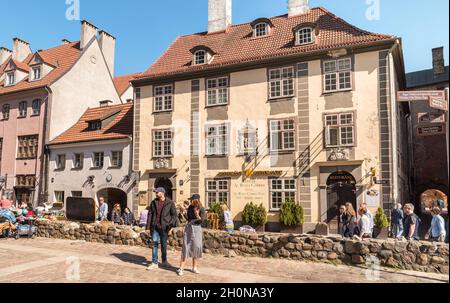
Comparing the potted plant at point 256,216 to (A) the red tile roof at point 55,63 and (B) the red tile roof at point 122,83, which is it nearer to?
(A) the red tile roof at point 55,63

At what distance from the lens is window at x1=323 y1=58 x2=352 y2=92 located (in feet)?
61.6

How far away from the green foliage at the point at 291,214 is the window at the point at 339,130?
3348 millimetres

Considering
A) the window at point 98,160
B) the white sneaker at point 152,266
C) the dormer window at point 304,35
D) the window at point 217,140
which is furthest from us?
the window at point 98,160

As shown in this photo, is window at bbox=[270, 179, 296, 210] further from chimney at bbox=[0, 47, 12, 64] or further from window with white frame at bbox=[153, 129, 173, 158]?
chimney at bbox=[0, 47, 12, 64]

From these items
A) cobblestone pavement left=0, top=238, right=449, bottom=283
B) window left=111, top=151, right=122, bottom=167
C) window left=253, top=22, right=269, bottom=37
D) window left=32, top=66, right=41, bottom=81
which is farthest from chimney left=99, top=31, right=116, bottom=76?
cobblestone pavement left=0, top=238, right=449, bottom=283

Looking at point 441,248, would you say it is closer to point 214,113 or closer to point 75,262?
point 75,262

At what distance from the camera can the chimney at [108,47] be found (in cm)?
3297

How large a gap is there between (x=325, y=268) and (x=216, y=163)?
12522mm

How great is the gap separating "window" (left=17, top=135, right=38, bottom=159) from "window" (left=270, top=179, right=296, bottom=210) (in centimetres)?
1774

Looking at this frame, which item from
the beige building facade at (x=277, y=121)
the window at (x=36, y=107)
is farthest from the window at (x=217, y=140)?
the window at (x=36, y=107)

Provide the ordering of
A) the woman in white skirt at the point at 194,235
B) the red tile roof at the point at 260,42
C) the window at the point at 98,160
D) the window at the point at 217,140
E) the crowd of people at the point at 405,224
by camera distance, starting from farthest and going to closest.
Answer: the window at the point at 98,160 → the window at the point at 217,140 → the red tile roof at the point at 260,42 → the crowd of people at the point at 405,224 → the woman in white skirt at the point at 194,235

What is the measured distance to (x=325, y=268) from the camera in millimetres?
9289

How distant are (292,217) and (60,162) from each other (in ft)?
55.3
